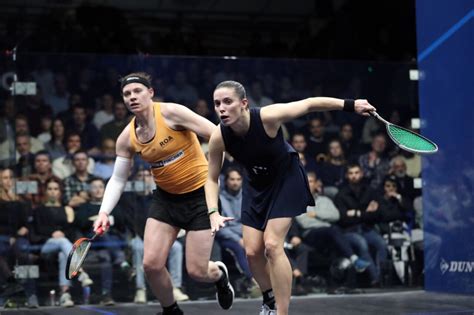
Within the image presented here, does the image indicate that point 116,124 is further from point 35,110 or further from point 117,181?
point 117,181

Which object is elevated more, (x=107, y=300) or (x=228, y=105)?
(x=228, y=105)

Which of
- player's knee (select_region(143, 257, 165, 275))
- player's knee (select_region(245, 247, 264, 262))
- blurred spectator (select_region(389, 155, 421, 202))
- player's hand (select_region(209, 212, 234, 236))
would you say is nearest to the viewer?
player's hand (select_region(209, 212, 234, 236))

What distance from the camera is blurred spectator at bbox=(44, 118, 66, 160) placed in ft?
23.4

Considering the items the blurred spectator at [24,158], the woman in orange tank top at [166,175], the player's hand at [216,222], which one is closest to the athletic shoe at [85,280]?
the blurred spectator at [24,158]

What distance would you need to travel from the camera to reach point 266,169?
4.62 m

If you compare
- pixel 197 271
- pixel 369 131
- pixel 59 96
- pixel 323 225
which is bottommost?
pixel 197 271

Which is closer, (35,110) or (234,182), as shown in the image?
(35,110)

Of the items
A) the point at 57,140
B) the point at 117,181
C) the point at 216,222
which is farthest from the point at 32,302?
the point at 216,222

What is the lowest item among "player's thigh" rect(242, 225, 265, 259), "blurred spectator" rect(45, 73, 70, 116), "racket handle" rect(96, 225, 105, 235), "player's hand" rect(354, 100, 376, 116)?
"player's thigh" rect(242, 225, 265, 259)

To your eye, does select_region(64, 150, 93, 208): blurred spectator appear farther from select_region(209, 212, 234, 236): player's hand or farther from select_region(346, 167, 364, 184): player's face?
select_region(209, 212, 234, 236): player's hand

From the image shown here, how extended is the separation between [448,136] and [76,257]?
13.2ft

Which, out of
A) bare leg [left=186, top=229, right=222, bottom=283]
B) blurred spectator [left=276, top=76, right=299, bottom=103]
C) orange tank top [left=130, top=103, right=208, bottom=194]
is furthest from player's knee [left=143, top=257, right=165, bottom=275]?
blurred spectator [left=276, top=76, right=299, bottom=103]

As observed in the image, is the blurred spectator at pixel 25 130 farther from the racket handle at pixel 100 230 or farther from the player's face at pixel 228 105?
the player's face at pixel 228 105

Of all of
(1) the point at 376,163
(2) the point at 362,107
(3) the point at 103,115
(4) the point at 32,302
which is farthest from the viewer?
(1) the point at 376,163
